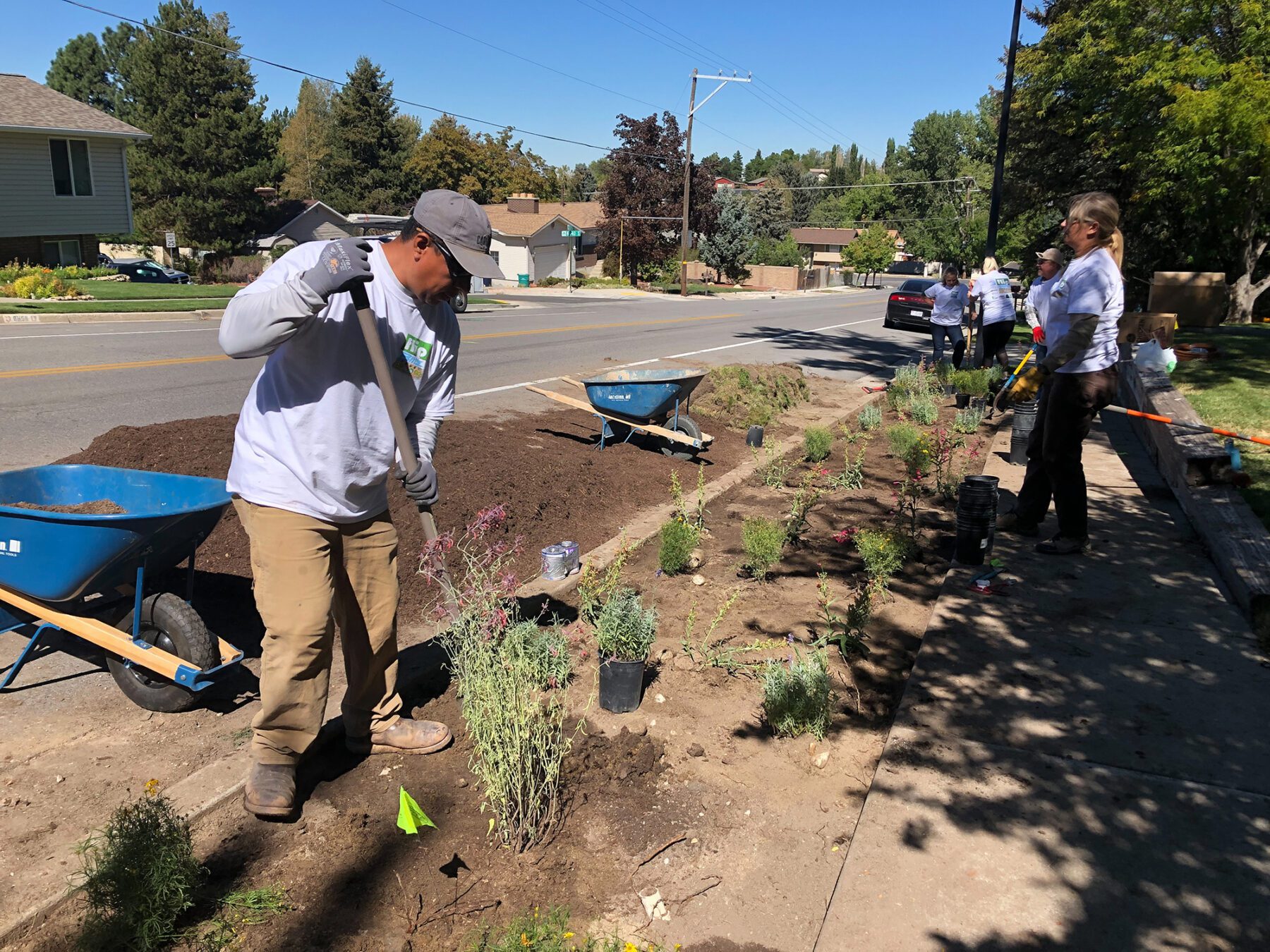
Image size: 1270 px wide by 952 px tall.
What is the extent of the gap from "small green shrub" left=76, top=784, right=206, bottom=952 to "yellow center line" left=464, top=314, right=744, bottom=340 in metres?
16.3

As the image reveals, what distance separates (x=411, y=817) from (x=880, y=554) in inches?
120

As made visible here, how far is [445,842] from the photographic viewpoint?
9.73ft

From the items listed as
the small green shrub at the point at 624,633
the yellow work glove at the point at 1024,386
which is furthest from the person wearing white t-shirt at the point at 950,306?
the small green shrub at the point at 624,633

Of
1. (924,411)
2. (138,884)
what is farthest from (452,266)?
(924,411)

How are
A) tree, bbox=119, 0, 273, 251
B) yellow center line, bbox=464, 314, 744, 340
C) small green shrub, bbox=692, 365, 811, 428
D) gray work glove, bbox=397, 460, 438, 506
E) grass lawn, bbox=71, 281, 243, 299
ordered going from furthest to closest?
tree, bbox=119, 0, 273, 251
grass lawn, bbox=71, 281, 243, 299
yellow center line, bbox=464, 314, 744, 340
small green shrub, bbox=692, 365, 811, 428
gray work glove, bbox=397, 460, 438, 506

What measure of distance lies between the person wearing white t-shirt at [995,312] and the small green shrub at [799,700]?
1011 centimetres

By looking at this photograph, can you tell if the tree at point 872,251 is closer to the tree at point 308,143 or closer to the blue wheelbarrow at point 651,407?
the tree at point 308,143

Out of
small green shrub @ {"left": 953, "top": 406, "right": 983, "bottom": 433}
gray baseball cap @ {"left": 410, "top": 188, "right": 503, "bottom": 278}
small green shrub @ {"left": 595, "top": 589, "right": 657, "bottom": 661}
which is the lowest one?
small green shrub @ {"left": 595, "top": 589, "right": 657, "bottom": 661}

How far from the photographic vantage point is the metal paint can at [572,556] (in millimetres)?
5266

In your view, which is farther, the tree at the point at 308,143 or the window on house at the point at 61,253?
the tree at the point at 308,143

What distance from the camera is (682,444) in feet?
27.2

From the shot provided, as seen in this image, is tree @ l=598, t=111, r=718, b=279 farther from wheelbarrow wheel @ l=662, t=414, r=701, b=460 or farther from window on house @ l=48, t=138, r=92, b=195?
wheelbarrow wheel @ l=662, t=414, r=701, b=460

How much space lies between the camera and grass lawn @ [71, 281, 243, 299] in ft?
77.8

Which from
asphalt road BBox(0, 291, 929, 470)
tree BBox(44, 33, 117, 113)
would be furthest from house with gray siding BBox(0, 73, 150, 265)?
tree BBox(44, 33, 117, 113)
